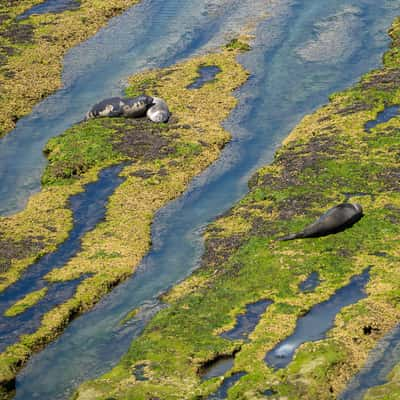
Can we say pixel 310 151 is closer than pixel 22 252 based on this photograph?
No

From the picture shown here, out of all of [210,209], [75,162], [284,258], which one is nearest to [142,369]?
[284,258]

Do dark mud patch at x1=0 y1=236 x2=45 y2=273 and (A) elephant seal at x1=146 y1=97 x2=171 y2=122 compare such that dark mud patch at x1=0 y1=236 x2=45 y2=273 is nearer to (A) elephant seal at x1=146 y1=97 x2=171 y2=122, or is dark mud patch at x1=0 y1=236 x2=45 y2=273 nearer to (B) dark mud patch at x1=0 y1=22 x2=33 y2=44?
(A) elephant seal at x1=146 y1=97 x2=171 y2=122

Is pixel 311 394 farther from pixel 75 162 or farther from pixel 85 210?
pixel 75 162

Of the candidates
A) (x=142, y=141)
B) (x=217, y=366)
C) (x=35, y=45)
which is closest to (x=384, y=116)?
(x=142, y=141)

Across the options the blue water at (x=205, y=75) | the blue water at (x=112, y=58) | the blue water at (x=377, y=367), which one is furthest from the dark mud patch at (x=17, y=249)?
the blue water at (x=205, y=75)

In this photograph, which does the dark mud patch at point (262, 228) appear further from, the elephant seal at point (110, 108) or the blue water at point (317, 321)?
the elephant seal at point (110, 108)

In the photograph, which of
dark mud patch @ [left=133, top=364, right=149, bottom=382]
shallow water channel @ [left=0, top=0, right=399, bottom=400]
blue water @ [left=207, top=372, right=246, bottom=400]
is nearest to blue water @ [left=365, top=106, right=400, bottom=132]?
shallow water channel @ [left=0, top=0, right=399, bottom=400]
